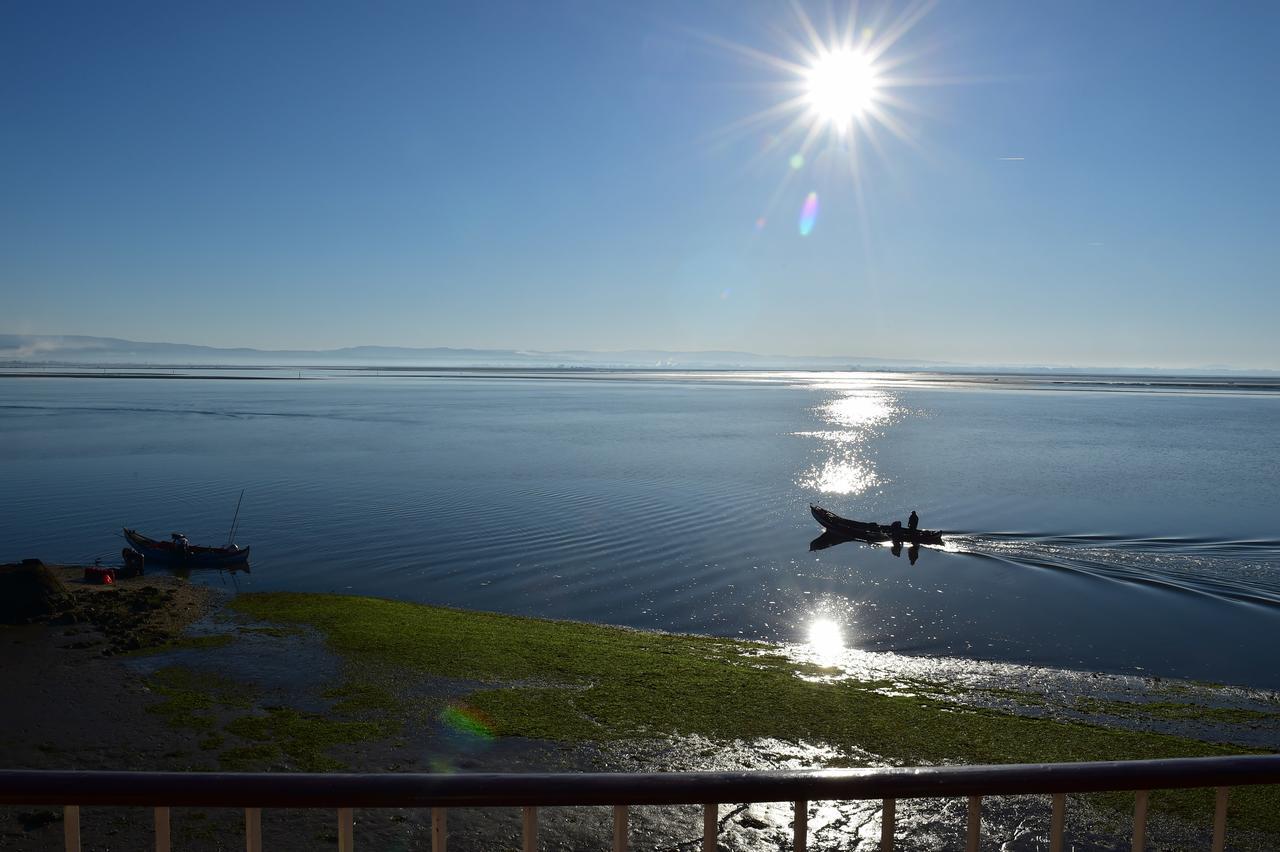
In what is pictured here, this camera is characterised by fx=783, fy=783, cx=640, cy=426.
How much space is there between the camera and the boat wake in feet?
86.7

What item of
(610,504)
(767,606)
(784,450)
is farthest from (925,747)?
(784,450)

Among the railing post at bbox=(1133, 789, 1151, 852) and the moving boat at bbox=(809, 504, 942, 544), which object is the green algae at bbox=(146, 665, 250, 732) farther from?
the moving boat at bbox=(809, 504, 942, 544)

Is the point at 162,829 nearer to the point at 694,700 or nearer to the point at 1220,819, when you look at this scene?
the point at 1220,819

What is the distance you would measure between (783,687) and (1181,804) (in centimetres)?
700

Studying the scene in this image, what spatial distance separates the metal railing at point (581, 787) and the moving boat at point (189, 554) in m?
27.3

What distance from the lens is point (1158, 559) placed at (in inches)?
1186

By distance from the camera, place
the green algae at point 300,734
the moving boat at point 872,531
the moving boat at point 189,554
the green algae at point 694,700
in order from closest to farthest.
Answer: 1. the green algae at point 300,734
2. the green algae at point 694,700
3. the moving boat at point 189,554
4. the moving boat at point 872,531

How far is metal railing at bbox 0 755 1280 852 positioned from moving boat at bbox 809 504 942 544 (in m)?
31.0

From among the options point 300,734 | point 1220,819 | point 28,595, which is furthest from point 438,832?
point 28,595

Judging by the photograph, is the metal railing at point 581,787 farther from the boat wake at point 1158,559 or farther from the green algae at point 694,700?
the boat wake at point 1158,559

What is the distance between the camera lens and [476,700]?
51.2 feet

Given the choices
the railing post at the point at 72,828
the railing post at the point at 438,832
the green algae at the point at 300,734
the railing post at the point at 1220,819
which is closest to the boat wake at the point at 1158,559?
the green algae at the point at 300,734

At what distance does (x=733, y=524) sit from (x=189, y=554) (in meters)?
21.7

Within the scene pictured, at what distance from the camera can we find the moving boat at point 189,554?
1072 inches
